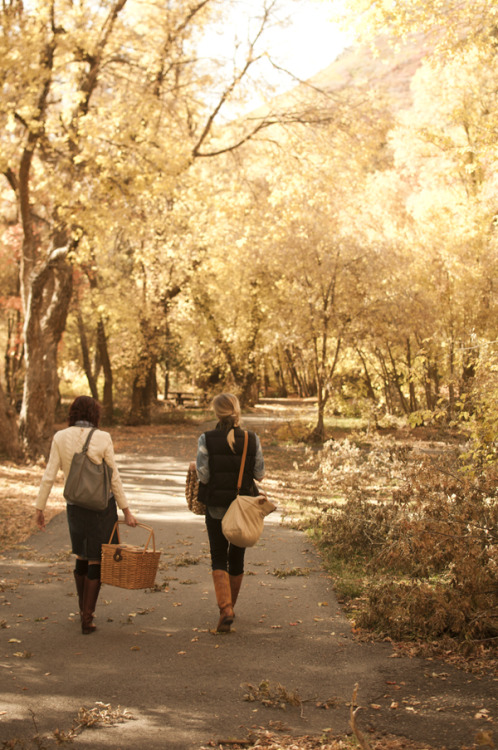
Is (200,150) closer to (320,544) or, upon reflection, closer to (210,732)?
(320,544)

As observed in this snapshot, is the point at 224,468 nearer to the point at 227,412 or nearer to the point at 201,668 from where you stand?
the point at 227,412

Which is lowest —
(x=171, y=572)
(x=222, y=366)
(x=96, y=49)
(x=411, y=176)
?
(x=171, y=572)

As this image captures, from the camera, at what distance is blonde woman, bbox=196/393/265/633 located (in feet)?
18.8

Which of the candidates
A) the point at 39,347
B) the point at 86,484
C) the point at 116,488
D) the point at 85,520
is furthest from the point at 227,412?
the point at 39,347

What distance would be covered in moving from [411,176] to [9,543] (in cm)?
3154

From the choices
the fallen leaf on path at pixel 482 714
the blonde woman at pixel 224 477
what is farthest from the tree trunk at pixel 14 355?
the fallen leaf on path at pixel 482 714

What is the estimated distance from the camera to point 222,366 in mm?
32906

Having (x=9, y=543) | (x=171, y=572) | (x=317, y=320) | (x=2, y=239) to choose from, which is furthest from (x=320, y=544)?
(x=2, y=239)

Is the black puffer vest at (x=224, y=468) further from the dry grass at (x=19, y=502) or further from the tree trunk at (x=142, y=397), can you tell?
the tree trunk at (x=142, y=397)

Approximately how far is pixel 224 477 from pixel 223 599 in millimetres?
938

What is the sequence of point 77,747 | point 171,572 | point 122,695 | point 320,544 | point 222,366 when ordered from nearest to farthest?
point 77,747 → point 122,695 → point 171,572 → point 320,544 → point 222,366

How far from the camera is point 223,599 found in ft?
18.6

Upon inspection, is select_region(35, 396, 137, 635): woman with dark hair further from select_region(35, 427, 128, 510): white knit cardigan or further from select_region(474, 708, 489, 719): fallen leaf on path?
select_region(474, 708, 489, 719): fallen leaf on path

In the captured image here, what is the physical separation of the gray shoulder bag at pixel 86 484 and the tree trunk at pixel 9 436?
12238 millimetres
